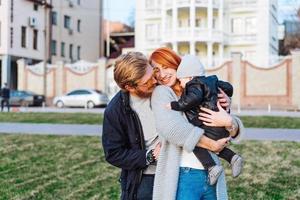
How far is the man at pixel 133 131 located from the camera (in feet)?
10.5

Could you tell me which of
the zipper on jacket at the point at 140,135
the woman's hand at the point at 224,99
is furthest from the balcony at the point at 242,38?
the zipper on jacket at the point at 140,135

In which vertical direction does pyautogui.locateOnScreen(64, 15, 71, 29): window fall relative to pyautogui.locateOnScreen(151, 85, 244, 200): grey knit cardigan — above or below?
above

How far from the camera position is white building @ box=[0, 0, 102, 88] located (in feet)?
149

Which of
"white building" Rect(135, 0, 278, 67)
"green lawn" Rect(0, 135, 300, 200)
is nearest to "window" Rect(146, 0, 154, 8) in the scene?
"white building" Rect(135, 0, 278, 67)

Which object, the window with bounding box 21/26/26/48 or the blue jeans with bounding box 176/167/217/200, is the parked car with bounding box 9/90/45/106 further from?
the blue jeans with bounding box 176/167/217/200

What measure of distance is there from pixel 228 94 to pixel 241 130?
0.25 metres

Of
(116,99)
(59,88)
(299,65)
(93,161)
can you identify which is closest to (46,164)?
(93,161)

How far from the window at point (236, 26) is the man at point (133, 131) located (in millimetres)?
46706

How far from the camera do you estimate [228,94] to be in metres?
3.38

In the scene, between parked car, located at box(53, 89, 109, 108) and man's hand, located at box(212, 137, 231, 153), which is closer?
man's hand, located at box(212, 137, 231, 153)

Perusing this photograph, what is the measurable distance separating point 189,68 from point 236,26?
1861 inches

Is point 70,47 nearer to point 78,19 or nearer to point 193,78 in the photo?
point 78,19

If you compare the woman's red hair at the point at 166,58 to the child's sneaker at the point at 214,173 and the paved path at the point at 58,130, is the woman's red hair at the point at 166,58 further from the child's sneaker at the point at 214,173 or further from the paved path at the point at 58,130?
the paved path at the point at 58,130

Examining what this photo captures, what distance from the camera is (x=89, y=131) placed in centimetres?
1522
